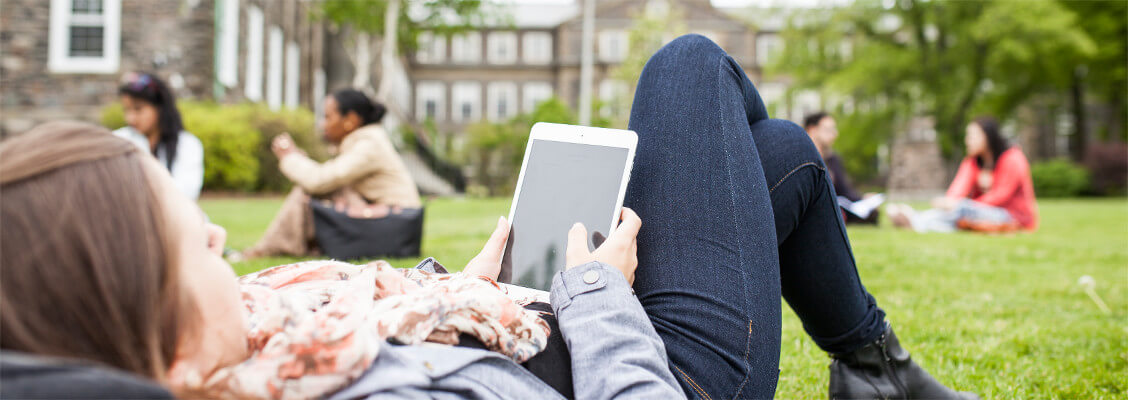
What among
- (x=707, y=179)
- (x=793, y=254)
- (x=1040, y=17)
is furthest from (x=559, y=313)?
(x=1040, y=17)

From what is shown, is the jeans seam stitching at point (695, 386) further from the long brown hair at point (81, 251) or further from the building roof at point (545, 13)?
the building roof at point (545, 13)

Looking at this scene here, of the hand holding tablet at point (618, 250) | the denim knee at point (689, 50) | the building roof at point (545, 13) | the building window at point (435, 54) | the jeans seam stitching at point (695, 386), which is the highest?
the building roof at point (545, 13)

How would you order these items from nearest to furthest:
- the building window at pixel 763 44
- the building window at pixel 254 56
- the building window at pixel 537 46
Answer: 1. the building window at pixel 254 56
2. the building window at pixel 763 44
3. the building window at pixel 537 46

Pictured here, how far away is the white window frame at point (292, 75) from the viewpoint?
895 inches

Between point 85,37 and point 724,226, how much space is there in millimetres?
18615

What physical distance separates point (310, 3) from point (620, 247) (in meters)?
25.7

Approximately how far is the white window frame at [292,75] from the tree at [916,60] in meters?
18.2

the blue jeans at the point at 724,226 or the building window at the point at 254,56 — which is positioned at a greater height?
the building window at the point at 254,56

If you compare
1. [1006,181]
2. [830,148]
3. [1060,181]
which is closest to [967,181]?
[1006,181]

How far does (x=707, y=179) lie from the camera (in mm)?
1597

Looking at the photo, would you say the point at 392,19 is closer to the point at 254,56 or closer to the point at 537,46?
the point at 254,56

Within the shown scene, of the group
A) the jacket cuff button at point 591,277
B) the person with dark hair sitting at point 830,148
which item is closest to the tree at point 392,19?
the person with dark hair sitting at point 830,148

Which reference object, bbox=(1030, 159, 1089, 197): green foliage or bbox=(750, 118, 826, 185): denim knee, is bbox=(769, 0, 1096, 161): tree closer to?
bbox=(1030, 159, 1089, 197): green foliage

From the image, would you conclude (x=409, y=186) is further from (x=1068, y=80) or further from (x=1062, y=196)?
(x=1068, y=80)
